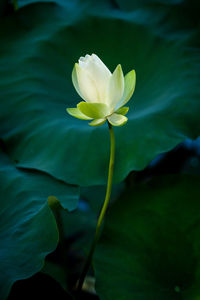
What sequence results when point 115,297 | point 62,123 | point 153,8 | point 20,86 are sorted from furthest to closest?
point 153,8
point 20,86
point 62,123
point 115,297

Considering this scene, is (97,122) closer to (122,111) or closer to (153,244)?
(122,111)

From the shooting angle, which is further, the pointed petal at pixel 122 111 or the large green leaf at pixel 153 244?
the large green leaf at pixel 153 244

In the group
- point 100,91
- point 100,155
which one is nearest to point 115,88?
point 100,91

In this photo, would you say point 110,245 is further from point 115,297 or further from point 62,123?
point 62,123

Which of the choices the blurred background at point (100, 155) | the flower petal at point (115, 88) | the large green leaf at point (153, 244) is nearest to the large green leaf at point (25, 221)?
the blurred background at point (100, 155)

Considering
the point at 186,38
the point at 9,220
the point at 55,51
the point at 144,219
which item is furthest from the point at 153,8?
the point at 9,220

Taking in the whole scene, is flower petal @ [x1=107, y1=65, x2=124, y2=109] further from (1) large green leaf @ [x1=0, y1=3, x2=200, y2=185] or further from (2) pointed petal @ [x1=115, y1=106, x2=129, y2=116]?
(1) large green leaf @ [x1=0, y1=3, x2=200, y2=185]

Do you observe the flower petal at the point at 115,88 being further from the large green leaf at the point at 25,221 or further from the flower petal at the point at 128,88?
the large green leaf at the point at 25,221
